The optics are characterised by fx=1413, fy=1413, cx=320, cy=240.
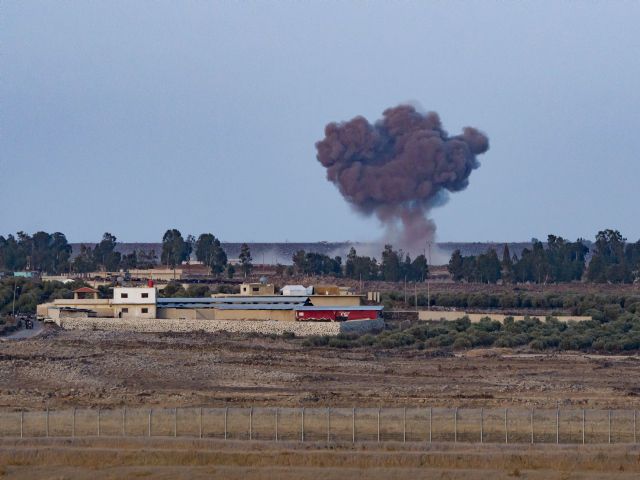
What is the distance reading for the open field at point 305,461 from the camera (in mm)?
31922

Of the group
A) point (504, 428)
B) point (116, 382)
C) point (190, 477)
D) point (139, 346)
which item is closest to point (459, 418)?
point (504, 428)

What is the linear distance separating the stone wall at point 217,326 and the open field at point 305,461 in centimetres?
4342

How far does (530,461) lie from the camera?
32969 mm

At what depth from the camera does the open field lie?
31.9m

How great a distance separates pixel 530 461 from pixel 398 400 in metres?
12.8

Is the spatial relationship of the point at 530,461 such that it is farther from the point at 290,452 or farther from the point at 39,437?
the point at 39,437

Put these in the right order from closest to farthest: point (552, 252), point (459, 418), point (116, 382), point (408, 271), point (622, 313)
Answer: point (459, 418) < point (116, 382) < point (622, 313) < point (408, 271) < point (552, 252)

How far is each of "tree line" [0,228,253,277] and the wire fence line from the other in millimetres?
107697

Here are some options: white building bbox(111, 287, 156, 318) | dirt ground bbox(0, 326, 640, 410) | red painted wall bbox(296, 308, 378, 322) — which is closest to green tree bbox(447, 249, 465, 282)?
red painted wall bbox(296, 308, 378, 322)

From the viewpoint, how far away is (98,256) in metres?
160

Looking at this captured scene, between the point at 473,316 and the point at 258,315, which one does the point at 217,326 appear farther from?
the point at 473,316

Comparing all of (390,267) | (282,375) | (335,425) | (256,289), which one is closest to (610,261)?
(390,267)

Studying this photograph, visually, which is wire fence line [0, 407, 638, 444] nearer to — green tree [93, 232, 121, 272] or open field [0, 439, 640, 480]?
open field [0, 439, 640, 480]

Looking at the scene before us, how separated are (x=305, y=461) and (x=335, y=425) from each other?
4599 mm
